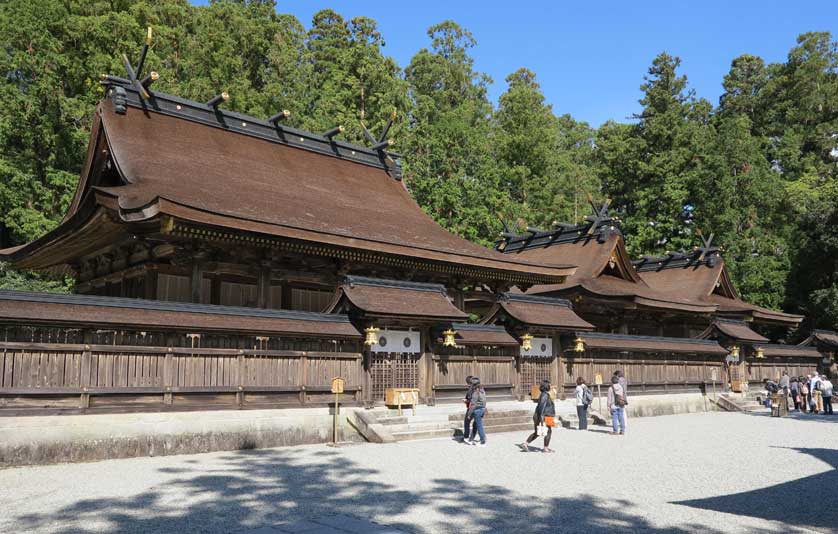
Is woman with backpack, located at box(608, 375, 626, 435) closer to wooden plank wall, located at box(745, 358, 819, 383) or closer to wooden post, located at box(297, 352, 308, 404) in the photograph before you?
wooden post, located at box(297, 352, 308, 404)

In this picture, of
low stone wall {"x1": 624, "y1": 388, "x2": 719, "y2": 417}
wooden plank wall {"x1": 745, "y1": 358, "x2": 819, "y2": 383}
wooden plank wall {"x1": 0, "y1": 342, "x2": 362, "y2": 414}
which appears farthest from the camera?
wooden plank wall {"x1": 745, "y1": 358, "x2": 819, "y2": 383}

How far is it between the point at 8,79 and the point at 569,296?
95.9 feet

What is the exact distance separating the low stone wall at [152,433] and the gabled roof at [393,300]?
2.77 metres

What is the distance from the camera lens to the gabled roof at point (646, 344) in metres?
24.3

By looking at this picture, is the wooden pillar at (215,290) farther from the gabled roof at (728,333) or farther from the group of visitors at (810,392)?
the gabled roof at (728,333)

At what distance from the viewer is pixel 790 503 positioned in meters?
9.20

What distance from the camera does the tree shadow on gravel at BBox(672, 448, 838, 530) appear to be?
8242 millimetres

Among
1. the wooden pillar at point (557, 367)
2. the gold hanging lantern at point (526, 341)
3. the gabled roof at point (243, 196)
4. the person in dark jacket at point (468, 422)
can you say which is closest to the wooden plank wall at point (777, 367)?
the wooden pillar at point (557, 367)

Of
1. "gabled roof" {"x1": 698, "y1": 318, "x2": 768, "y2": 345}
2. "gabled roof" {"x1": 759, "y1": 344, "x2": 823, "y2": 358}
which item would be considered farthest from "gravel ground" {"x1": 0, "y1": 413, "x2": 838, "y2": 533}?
"gabled roof" {"x1": 759, "y1": 344, "x2": 823, "y2": 358}

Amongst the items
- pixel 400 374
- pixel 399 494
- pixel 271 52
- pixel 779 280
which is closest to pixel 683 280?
pixel 779 280

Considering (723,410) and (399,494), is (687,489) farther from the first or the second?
(723,410)

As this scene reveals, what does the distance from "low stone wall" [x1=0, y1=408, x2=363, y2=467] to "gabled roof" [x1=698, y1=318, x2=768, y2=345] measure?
20.7 m

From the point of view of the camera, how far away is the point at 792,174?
176ft

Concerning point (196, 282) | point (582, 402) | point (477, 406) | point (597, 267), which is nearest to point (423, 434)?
point (477, 406)
